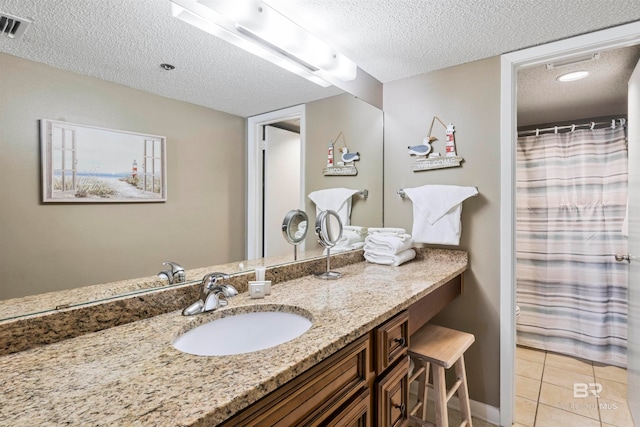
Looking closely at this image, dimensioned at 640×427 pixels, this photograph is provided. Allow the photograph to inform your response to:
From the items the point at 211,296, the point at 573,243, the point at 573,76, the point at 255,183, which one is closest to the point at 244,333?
the point at 211,296

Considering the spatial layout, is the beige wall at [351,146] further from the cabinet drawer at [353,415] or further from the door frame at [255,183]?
the cabinet drawer at [353,415]

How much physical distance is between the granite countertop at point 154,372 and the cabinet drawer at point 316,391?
4 cm

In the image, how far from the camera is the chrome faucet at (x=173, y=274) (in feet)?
3.57

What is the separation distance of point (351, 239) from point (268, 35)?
1.18 m

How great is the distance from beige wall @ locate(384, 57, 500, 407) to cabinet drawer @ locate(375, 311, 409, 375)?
90 centimetres

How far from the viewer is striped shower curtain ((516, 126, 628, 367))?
94.7 inches

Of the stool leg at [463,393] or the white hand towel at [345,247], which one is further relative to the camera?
the white hand towel at [345,247]

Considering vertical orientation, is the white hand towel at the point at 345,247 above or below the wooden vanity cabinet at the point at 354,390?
above

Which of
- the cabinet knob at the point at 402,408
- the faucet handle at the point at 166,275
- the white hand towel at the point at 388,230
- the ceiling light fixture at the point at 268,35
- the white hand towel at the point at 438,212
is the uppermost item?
the ceiling light fixture at the point at 268,35

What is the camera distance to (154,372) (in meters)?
0.67

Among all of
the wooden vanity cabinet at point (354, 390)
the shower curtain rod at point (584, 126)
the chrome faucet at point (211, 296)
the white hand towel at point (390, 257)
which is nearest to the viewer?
the wooden vanity cabinet at point (354, 390)

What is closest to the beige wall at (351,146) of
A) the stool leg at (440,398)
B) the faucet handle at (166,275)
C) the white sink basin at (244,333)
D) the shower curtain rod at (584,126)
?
the white sink basin at (244,333)

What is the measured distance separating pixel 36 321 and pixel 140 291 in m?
0.25

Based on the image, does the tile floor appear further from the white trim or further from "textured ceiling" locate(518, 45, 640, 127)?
"textured ceiling" locate(518, 45, 640, 127)
